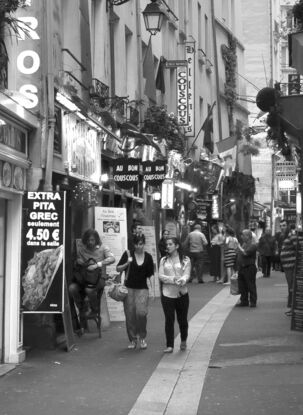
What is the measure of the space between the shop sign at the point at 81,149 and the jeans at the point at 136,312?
2716 mm

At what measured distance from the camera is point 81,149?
46.3 ft

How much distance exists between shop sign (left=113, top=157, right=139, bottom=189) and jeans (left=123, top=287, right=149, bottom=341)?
5945 mm

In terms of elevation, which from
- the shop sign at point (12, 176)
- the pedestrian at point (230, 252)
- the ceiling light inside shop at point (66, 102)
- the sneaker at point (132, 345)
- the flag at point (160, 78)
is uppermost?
the flag at point (160, 78)

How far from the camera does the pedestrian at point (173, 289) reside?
35.7 feet

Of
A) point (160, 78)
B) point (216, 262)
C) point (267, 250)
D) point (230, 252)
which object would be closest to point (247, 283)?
point (230, 252)

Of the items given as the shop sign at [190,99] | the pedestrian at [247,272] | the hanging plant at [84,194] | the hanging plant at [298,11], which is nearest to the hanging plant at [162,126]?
the shop sign at [190,99]

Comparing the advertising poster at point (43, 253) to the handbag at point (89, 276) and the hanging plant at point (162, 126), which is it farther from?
the hanging plant at point (162, 126)

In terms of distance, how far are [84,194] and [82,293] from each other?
2.51m

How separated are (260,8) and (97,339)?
Answer: 4233cm

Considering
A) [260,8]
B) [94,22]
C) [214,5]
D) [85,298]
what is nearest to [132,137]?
[94,22]

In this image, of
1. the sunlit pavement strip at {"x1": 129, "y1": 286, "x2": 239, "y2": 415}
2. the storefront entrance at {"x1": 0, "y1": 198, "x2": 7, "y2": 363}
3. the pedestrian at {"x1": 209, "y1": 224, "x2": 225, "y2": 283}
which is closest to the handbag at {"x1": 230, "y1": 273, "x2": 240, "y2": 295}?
the sunlit pavement strip at {"x1": 129, "y1": 286, "x2": 239, "y2": 415}

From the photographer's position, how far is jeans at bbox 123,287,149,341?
36.8 ft

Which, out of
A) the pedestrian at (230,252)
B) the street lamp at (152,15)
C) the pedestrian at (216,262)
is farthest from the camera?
the pedestrian at (216,262)

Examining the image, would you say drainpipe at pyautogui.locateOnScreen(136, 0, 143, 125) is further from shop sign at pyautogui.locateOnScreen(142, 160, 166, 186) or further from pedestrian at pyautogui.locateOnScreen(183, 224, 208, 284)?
pedestrian at pyautogui.locateOnScreen(183, 224, 208, 284)
